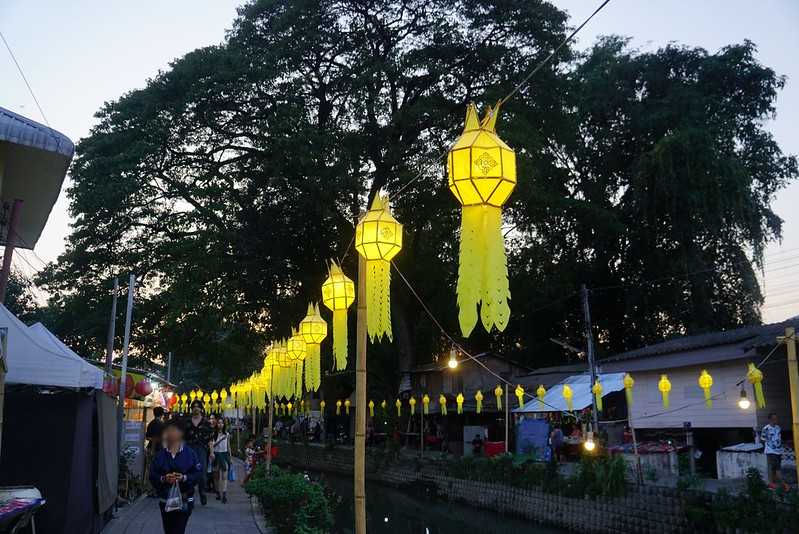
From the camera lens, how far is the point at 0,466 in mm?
7590

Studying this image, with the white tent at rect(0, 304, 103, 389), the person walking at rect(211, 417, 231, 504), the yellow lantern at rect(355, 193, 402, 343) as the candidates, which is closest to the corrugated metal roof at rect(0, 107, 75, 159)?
the white tent at rect(0, 304, 103, 389)

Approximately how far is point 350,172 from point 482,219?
59.9ft

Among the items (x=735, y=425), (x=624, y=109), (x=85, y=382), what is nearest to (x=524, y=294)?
(x=624, y=109)

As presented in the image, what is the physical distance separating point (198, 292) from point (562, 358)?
16999 millimetres

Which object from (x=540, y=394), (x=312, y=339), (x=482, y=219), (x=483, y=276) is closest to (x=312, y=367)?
(x=312, y=339)

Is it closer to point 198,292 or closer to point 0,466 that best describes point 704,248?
point 198,292

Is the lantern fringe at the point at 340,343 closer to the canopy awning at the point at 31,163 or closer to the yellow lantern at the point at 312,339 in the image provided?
the yellow lantern at the point at 312,339

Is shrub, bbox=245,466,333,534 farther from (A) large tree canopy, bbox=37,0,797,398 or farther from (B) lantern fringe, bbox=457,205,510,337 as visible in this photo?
(A) large tree canopy, bbox=37,0,797,398

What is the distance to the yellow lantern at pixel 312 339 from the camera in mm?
12461

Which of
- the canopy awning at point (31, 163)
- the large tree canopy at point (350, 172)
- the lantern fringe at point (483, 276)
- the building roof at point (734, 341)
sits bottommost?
the lantern fringe at point (483, 276)

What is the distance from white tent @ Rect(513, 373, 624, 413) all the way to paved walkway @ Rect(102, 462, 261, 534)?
434 inches

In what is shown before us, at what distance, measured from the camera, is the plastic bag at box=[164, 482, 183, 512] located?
21.9 feet

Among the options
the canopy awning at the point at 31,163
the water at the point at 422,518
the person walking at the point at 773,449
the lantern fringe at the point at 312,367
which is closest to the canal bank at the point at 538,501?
the water at the point at 422,518

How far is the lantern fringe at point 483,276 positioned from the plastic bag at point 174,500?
3556mm
